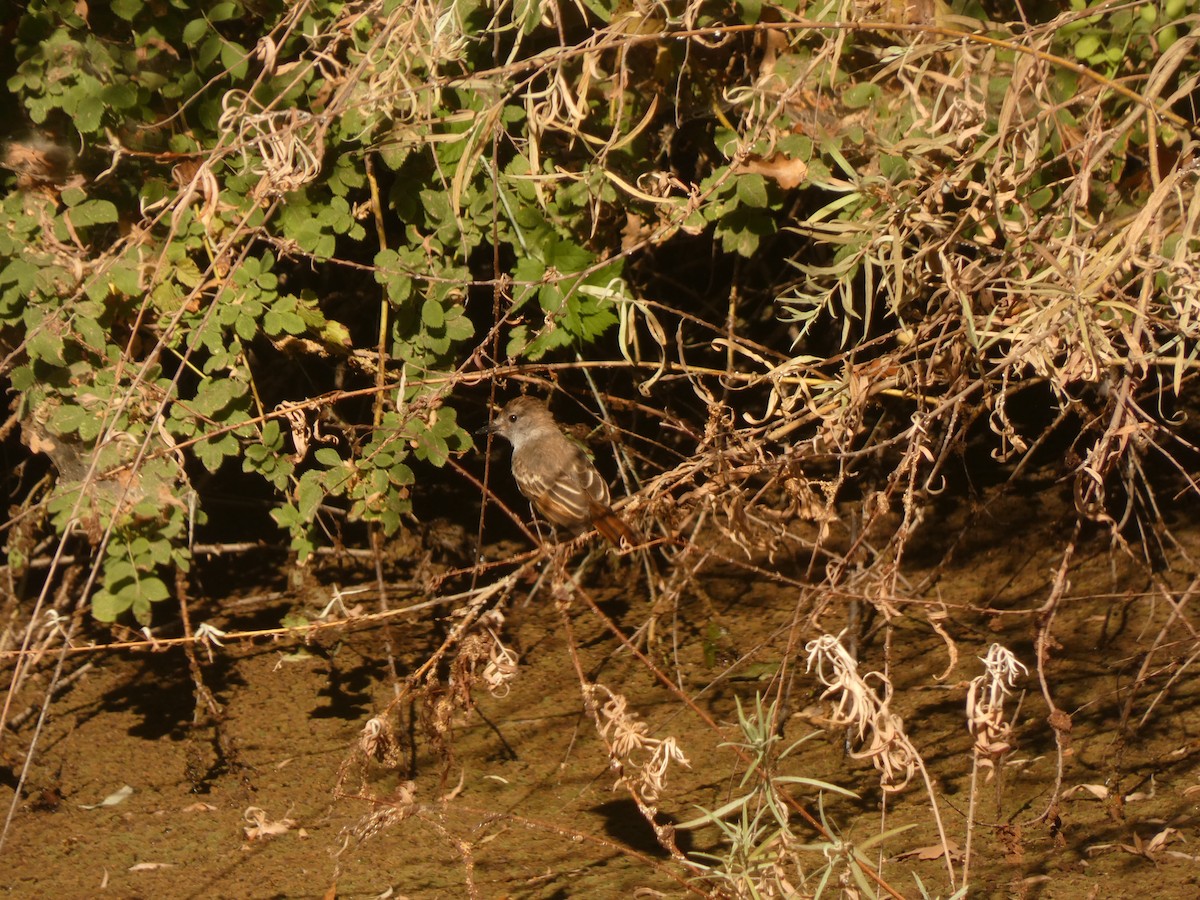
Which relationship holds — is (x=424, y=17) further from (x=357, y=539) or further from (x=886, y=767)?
(x=357, y=539)

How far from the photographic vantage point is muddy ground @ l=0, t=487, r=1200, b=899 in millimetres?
3244

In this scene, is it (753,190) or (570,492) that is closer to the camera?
(753,190)

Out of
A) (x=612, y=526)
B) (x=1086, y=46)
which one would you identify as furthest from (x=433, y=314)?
(x=1086, y=46)

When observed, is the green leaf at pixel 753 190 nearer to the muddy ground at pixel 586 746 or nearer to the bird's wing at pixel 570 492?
the muddy ground at pixel 586 746

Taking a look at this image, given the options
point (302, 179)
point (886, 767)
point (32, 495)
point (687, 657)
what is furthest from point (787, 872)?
point (32, 495)

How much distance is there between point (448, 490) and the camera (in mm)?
5363

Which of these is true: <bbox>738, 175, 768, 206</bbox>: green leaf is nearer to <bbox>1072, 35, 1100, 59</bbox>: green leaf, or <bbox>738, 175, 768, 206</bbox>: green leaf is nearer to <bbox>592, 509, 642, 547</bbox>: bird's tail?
<bbox>1072, 35, 1100, 59</bbox>: green leaf

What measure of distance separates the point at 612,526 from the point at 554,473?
0.58 metres

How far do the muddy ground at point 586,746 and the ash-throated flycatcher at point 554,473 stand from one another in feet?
1.40

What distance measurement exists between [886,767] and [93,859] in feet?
7.37

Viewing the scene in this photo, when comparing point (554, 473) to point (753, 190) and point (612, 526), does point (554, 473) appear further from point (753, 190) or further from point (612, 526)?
point (753, 190)

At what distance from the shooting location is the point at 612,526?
399 centimetres

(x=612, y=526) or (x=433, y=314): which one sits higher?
(x=433, y=314)

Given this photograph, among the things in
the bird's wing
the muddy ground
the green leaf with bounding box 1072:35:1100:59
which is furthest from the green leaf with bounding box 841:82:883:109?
the bird's wing
